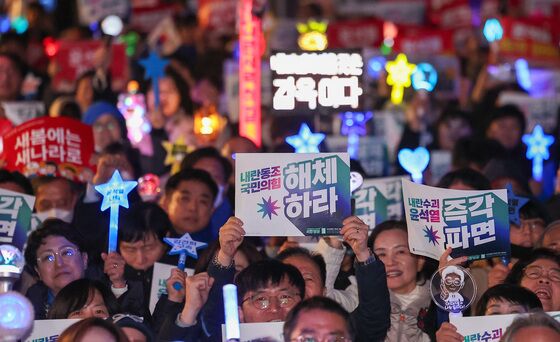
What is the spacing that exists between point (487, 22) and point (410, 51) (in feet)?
6.24

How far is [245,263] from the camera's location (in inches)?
346

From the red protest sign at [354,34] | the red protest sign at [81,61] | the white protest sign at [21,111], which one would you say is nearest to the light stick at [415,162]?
the white protest sign at [21,111]

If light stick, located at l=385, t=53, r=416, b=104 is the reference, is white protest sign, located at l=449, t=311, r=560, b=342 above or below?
below

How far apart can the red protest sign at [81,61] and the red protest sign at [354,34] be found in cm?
258

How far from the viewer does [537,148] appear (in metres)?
12.3

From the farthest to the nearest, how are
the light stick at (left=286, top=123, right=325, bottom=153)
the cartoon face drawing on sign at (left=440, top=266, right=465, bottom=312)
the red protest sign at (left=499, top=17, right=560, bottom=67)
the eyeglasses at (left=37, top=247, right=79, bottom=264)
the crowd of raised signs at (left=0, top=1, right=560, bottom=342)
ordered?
the red protest sign at (left=499, top=17, right=560, bottom=67) → the light stick at (left=286, top=123, right=325, bottom=153) → the eyeglasses at (left=37, top=247, right=79, bottom=264) → the crowd of raised signs at (left=0, top=1, right=560, bottom=342) → the cartoon face drawing on sign at (left=440, top=266, right=465, bottom=312)

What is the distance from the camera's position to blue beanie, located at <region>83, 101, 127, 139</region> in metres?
11.7

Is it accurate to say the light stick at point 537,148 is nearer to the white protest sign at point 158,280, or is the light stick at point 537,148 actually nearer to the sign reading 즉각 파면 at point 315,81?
the sign reading 즉각 파면 at point 315,81

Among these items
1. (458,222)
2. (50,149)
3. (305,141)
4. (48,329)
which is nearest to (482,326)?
(458,222)

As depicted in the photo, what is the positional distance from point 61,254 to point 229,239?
1374mm

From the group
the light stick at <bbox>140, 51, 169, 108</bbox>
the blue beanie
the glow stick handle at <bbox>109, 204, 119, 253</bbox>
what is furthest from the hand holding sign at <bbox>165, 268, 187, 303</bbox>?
the light stick at <bbox>140, 51, 169, 108</bbox>

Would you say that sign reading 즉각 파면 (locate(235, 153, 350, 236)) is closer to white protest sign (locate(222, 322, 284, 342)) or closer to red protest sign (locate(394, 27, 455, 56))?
white protest sign (locate(222, 322, 284, 342))

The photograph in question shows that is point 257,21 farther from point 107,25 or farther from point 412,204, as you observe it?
point 412,204

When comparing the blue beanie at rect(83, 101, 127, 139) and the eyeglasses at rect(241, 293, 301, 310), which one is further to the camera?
the blue beanie at rect(83, 101, 127, 139)
